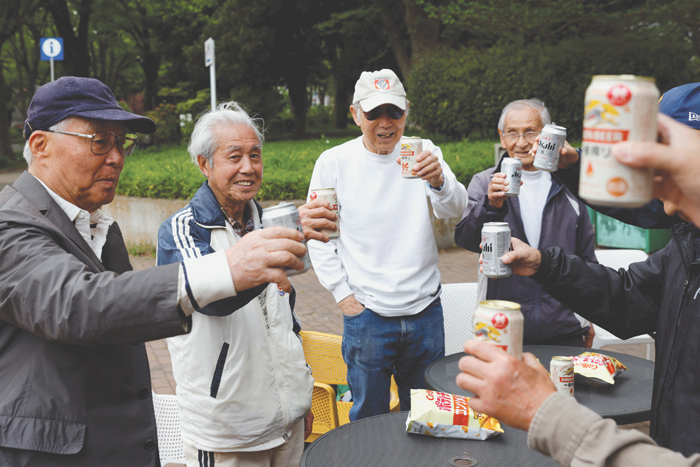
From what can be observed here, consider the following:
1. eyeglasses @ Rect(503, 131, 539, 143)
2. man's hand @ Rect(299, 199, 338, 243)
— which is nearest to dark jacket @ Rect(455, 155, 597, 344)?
eyeglasses @ Rect(503, 131, 539, 143)

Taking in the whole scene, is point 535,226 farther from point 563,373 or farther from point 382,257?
point 563,373

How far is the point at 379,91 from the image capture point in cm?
346

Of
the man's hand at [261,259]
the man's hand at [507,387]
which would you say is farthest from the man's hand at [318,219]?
the man's hand at [507,387]

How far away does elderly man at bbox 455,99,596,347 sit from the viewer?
11.0 feet

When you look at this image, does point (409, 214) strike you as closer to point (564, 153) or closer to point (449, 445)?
point (564, 153)

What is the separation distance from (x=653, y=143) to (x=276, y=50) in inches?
818

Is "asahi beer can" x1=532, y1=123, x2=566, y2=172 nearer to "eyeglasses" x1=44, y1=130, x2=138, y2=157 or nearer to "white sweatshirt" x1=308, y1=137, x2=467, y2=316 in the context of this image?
"white sweatshirt" x1=308, y1=137, x2=467, y2=316

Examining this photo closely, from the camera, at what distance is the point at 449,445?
2.31m

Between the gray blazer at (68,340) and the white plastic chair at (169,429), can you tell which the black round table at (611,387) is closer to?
the white plastic chair at (169,429)

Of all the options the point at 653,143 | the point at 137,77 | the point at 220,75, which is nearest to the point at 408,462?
the point at 653,143

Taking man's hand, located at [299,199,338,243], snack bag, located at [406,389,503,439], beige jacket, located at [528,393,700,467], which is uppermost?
man's hand, located at [299,199,338,243]

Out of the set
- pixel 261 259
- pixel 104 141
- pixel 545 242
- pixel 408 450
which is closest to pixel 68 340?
pixel 261 259

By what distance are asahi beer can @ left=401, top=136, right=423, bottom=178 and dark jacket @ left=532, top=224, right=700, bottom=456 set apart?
954mm

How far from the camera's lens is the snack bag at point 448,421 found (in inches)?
92.0
